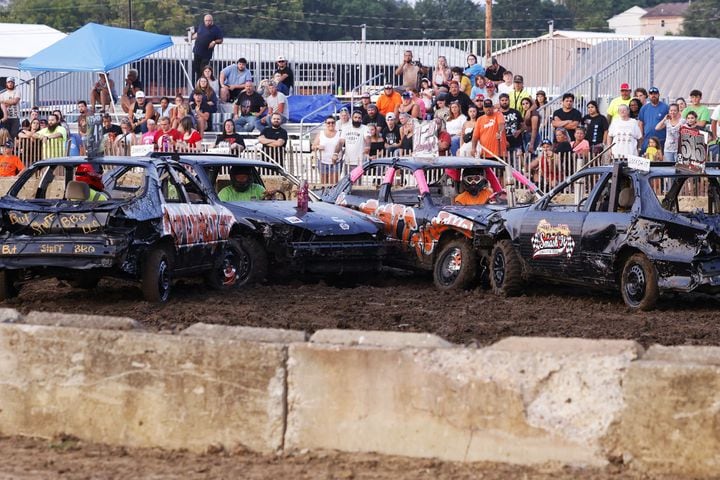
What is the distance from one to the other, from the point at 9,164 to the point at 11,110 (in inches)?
156

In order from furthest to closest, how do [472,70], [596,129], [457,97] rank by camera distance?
[472,70]
[457,97]
[596,129]

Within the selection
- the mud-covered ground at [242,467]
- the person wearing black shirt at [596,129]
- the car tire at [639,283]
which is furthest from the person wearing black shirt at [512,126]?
the mud-covered ground at [242,467]

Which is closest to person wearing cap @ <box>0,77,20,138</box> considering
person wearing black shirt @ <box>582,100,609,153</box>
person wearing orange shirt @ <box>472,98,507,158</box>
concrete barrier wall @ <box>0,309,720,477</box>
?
person wearing orange shirt @ <box>472,98,507,158</box>

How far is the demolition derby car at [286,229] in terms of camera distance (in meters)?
14.5

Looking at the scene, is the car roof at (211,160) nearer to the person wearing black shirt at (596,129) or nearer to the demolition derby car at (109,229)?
the demolition derby car at (109,229)

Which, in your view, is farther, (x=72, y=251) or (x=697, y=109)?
(x=697, y=109)

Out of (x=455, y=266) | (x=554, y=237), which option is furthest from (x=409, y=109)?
(x=554, y=237)

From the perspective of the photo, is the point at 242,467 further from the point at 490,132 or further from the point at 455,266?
the point at 490,132

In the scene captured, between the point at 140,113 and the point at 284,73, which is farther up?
the point at 284,73

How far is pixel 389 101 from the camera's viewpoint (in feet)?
77.9

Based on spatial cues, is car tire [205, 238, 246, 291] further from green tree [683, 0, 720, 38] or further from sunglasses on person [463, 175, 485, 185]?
green tree [683, 0, 720, 38]


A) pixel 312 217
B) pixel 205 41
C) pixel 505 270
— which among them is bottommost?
pixel 505 270

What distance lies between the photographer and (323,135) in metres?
22.2

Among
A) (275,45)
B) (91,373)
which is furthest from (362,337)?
(275,45)
